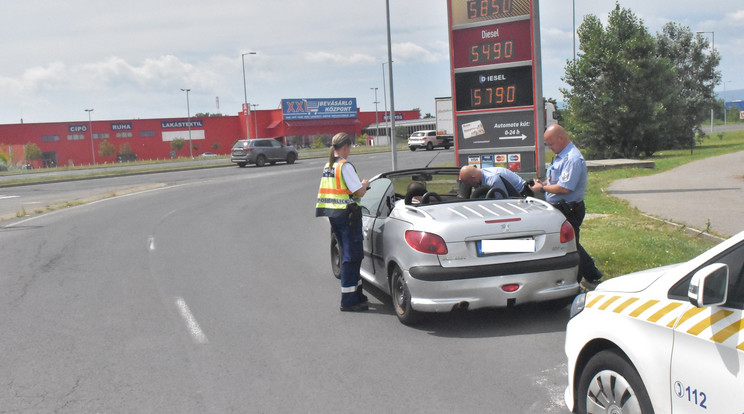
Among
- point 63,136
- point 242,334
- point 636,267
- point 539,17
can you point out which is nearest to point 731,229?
point 636,267

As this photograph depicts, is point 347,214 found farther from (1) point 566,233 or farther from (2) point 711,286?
(2) point 711,286

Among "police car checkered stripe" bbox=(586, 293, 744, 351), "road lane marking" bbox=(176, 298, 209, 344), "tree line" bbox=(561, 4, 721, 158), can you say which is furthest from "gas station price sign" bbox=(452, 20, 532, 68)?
"tree line" bbox=(561, 4, 721, 158)

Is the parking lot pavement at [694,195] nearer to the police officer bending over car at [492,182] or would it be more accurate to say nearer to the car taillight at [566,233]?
the police officer bending over car at [492,182]

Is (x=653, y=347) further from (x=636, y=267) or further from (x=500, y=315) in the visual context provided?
(x=636, y=267)

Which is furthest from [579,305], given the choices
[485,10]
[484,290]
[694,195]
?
[694,195]

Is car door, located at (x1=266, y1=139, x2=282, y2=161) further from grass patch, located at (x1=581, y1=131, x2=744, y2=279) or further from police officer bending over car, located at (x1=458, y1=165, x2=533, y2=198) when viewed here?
police officer bending over car, located at (x1=458, y1=165, x2=533, y2=198)

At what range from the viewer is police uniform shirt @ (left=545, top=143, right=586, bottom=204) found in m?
6.99

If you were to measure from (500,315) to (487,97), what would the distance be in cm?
792

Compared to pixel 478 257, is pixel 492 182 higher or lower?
higher

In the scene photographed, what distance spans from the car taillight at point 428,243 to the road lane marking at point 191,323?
2.05 metres

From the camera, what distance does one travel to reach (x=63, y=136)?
91062mm

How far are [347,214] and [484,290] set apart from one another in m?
1.73

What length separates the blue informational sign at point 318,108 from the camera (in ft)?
306

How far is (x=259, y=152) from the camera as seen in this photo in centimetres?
4075
